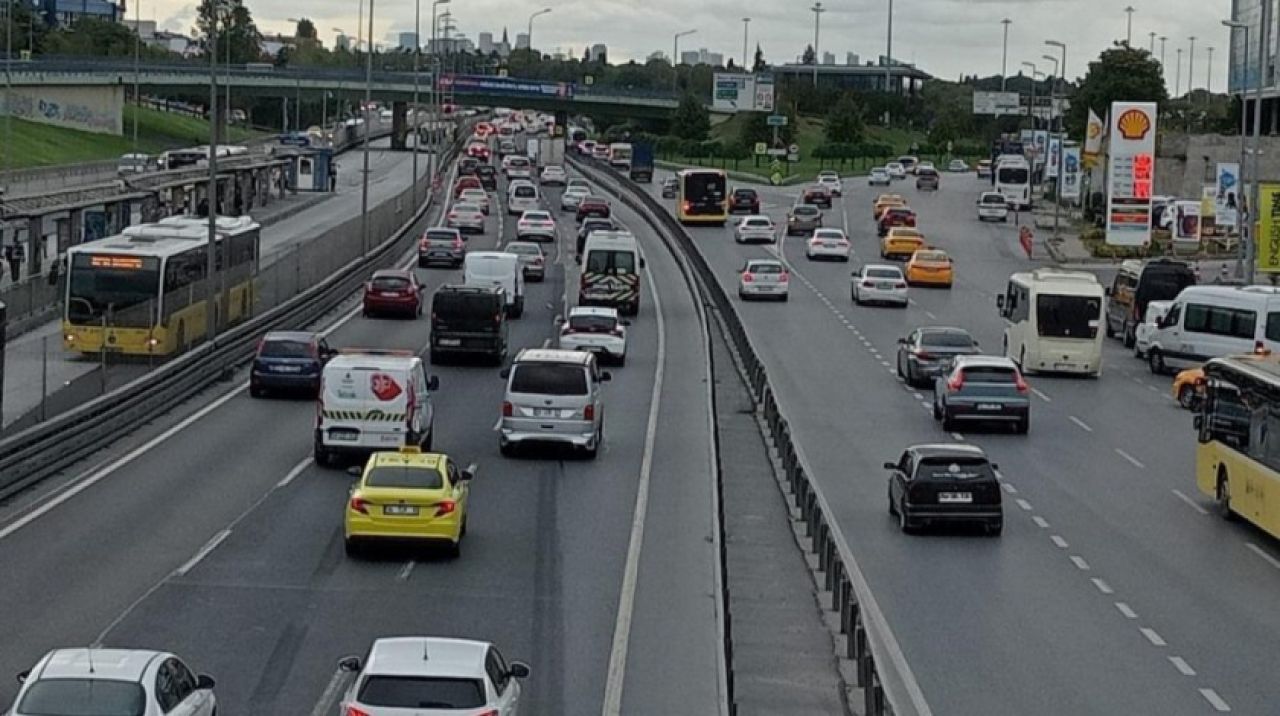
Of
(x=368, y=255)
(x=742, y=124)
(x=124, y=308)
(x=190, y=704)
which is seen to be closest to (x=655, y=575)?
(x=190, y=704)

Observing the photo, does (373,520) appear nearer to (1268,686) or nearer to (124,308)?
(1268,686)

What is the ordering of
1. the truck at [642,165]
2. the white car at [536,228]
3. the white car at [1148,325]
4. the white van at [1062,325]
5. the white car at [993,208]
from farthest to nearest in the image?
the truck at [642,165]
the white car at [993,208]
the white car at [536,228]
the white car at [1148,325]
the white van at [1062,325]

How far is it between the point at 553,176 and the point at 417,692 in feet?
397

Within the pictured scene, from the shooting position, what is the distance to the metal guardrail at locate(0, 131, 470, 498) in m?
32.7

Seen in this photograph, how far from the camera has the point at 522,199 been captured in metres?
110

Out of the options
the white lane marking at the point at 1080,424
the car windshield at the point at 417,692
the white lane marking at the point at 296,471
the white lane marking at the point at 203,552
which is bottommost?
the white lane marking at the point at 203,552

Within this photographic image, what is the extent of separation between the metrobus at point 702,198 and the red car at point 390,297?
39608 mm

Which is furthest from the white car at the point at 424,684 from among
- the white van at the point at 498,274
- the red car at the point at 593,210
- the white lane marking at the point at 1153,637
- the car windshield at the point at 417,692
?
the red car at the point at 593,210

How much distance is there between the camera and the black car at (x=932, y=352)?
4862cm

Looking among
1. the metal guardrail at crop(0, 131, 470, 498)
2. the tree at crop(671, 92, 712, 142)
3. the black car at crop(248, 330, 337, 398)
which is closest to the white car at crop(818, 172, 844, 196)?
the tree at crop(671, 92, 712, 142)

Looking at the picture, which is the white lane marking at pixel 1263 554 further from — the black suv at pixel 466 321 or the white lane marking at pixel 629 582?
the black suv at pixel 466 321

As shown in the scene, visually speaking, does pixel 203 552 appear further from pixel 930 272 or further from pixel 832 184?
pixel 832 184

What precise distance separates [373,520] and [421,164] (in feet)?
457

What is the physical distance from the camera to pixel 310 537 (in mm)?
29266
